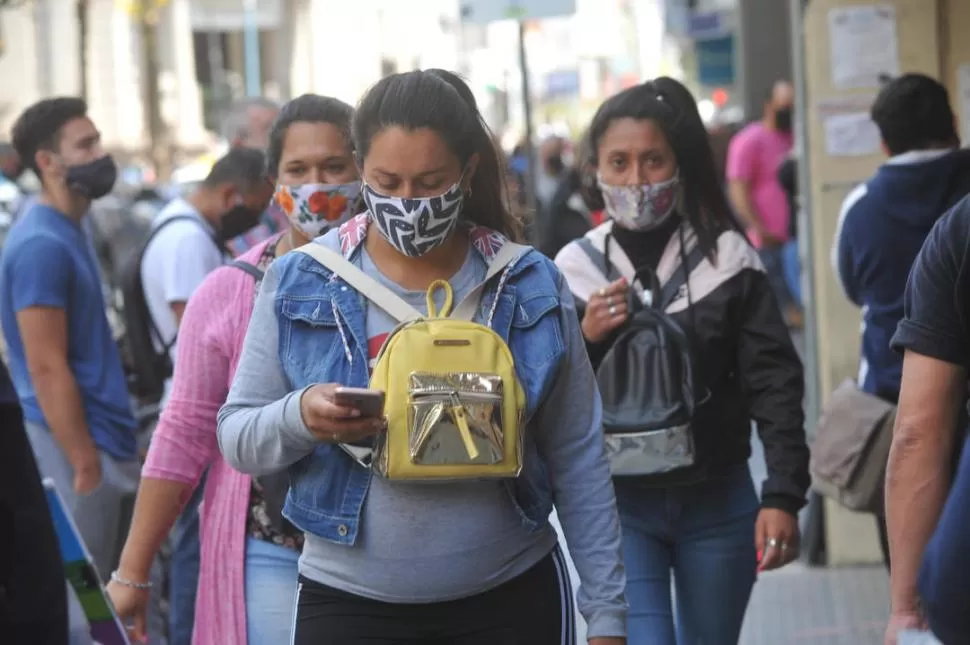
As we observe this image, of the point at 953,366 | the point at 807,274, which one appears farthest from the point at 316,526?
the point at 807,274

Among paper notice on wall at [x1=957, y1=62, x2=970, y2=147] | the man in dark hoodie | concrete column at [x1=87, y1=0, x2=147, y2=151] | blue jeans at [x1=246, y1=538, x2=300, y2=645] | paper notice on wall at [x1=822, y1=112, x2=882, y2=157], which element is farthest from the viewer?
concrete column at [x1=87, y1=0, x2=147, y2=151]

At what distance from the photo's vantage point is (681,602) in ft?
15.9

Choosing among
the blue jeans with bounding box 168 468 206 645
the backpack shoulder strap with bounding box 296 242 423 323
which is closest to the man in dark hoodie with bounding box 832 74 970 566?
the blue jeans with bounding box 168 468 206 645

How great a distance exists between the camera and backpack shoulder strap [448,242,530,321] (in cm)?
352

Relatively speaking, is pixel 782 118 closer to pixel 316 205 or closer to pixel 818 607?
pixel 818 607

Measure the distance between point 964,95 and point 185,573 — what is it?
432 cm

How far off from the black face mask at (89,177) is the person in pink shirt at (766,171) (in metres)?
9.13

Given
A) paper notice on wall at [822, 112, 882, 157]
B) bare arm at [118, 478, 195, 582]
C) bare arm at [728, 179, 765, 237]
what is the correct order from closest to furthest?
bare arm at [118, 478, 195, 582], paper notice on wall at [822, 112, 882, 157], bare arm at [728, 179, 765, 237]

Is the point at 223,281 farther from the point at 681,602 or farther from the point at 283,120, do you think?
the point at 681,602

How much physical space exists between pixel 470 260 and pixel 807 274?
5584mm

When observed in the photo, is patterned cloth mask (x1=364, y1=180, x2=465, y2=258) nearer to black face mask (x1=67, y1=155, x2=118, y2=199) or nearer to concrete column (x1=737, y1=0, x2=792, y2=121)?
black face mask (x1=67, y1=155, x2=118, y2=199)

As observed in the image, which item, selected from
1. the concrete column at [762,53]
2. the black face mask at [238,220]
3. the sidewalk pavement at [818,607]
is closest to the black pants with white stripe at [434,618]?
the black face mask at [238,220]

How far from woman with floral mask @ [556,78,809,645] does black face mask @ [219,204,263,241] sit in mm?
1913

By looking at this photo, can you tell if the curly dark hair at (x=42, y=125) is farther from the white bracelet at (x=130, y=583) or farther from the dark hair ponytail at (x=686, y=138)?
the white bracelet at (x=130, y=583)
